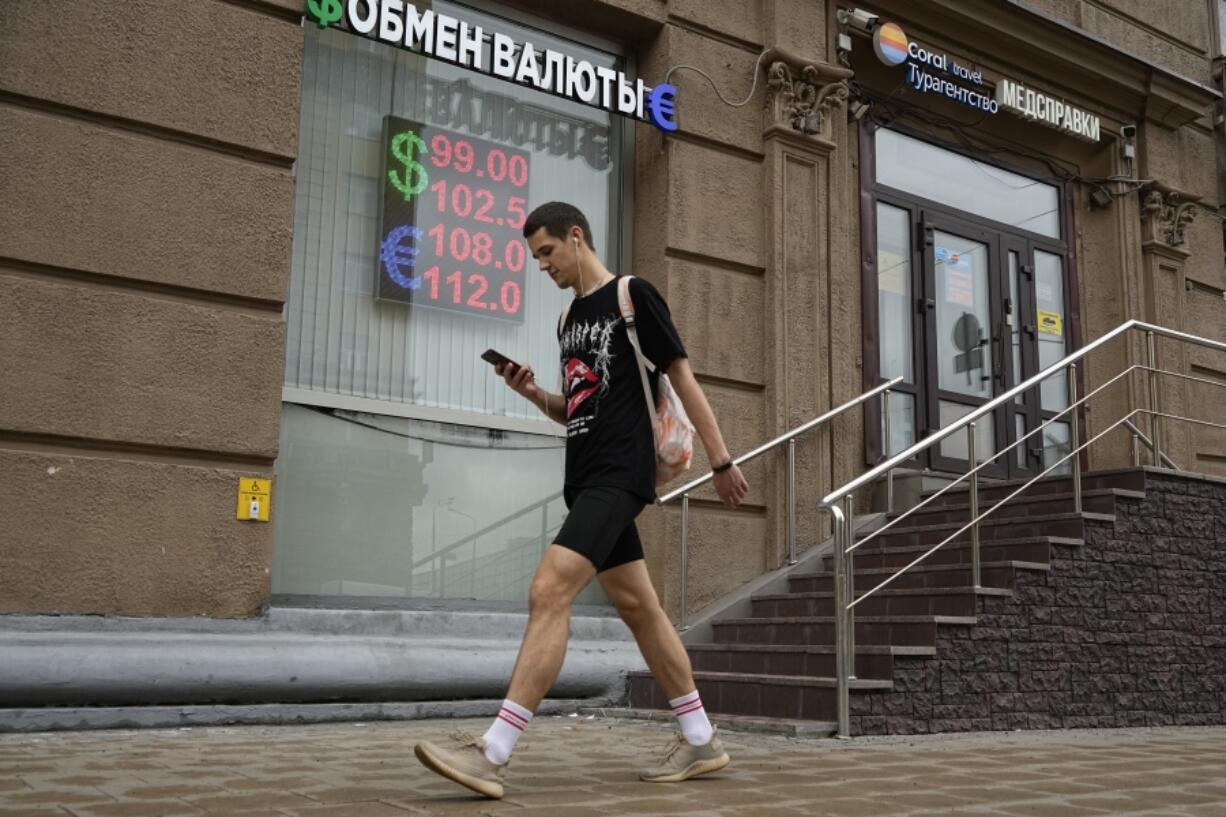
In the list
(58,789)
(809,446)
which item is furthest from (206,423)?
(809,446)

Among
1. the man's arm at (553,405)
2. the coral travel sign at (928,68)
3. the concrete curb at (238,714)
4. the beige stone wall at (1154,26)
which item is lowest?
the concrete curb at (238,714)

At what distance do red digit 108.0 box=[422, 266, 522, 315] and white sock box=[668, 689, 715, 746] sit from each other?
444 cm

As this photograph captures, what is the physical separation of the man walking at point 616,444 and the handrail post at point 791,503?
4.59 m

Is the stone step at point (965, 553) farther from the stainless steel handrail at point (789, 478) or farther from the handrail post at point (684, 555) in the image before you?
the handrail post at point (684, 555)

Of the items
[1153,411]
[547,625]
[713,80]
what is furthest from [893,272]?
[547,625]

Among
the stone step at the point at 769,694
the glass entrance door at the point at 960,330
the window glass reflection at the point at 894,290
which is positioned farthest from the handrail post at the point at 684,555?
the glass entrance door at the point at 960,330

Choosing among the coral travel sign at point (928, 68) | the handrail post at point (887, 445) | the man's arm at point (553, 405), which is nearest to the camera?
the man's arm at point (553, 405)

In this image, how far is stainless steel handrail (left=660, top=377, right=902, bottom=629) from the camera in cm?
837

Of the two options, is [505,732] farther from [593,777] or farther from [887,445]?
[887,445]

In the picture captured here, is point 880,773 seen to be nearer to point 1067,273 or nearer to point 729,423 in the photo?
point 729,423

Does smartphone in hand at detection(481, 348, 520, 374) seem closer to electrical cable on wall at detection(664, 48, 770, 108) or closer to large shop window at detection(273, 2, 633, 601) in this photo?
large shop window at detection(273, 2, 633, 601)

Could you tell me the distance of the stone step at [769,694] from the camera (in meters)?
6.45

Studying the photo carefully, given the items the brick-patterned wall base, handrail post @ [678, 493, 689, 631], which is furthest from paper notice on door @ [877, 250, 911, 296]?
handrail post @ [678, 493, 689, 631]

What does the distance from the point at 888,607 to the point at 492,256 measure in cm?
351
